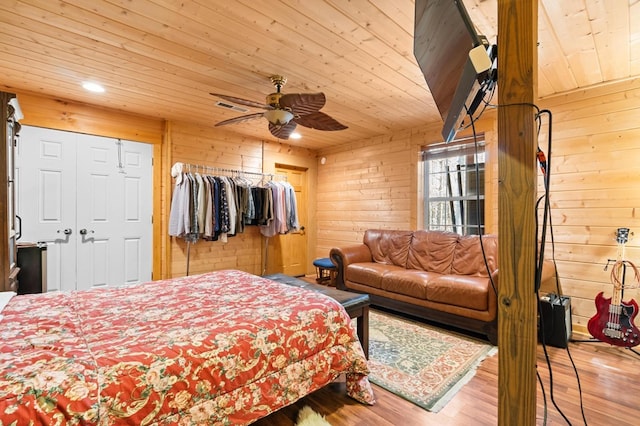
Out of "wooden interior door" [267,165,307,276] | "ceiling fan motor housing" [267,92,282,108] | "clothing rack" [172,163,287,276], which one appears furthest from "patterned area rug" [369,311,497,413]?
"clothing rack" [172,163,287,276]

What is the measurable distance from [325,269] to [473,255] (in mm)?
2273

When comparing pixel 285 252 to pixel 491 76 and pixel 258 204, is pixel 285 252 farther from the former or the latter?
pixel 491 76

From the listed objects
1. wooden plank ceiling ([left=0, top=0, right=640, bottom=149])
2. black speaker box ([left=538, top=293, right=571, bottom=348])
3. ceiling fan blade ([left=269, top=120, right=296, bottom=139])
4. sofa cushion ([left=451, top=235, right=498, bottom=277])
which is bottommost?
black speaker box ([left=538, top=293, right=571, bottom=348])

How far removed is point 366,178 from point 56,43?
4030 millimetres

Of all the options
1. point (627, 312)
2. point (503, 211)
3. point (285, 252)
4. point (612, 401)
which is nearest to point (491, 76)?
point (503, 211)

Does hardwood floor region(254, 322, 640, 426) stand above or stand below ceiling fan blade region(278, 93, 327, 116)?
below

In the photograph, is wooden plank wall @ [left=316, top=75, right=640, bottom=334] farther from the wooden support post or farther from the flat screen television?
the wooden support post

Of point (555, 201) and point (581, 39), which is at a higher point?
point (581, 39)

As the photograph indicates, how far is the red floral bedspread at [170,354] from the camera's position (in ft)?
3.26

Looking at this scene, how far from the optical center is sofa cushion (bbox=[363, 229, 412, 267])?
4148 mm

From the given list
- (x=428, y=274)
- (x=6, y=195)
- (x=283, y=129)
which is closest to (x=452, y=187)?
(x=428, y=274)

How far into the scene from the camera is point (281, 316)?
1.62 meters

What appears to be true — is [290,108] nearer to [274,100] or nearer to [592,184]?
[274,100]

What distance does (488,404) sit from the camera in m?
1.88
